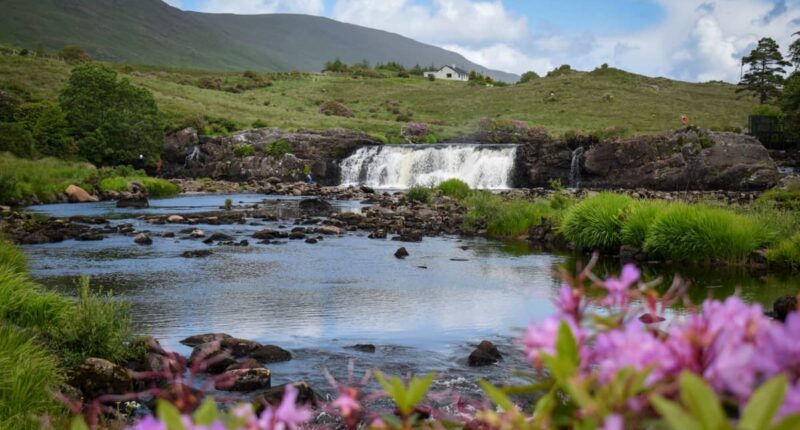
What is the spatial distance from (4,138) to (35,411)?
4508cm

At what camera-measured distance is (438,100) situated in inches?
3696

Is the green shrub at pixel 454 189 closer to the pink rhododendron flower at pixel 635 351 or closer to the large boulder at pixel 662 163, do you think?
the large boulder at pixel 662 163

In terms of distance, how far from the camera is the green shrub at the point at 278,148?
55.7 metres

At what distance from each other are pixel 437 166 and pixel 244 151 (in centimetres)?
1578

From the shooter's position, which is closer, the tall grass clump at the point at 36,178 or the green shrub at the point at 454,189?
the tall grass clump at the point at 36,178

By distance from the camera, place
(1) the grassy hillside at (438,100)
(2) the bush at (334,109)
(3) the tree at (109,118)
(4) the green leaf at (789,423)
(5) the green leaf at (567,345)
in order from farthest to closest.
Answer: (2) the bush at (334,109) → (1) the grassy hillside at (438,100) → (3) the tree at (109,118) → (5) the green leaf at (567,345) → (4) the green leaf at (789,423)

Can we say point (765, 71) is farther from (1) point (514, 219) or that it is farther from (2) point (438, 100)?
(1) point (514, 219)

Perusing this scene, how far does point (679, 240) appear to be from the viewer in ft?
60.1

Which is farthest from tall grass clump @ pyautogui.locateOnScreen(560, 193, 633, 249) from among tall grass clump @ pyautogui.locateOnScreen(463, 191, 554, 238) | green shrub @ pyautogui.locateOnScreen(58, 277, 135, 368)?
green shrub @ pyautogui.locateOnScreen(58, 277, 135, 368)

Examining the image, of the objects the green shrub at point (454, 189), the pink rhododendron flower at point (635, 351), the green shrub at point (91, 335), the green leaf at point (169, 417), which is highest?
the pink rhododendron flower at point (635, 351)

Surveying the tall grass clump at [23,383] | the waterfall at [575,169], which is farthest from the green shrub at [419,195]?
the tall grass clump at [23,383]

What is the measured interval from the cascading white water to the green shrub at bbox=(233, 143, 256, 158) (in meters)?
8.43

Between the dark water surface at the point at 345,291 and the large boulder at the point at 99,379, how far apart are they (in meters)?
1.83

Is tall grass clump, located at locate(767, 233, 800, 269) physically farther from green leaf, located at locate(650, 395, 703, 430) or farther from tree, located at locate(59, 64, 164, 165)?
tree, located at locate(59, 64, 164, 165)
